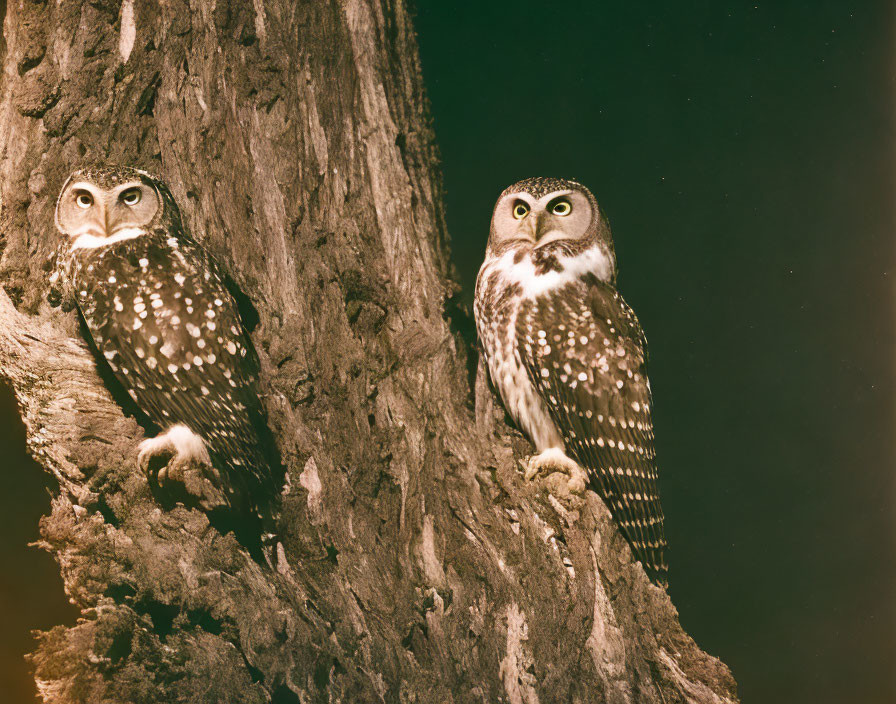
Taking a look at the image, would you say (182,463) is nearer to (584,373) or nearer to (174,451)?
(174,451)

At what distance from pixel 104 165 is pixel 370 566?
4.00 ft

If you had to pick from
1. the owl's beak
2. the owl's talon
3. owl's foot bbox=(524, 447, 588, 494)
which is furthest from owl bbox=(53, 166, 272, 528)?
the owl's beak

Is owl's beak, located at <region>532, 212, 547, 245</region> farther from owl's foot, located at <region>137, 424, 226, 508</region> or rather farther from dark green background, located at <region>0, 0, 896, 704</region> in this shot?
owl's foot, located at <region>137, 424, 226, 508</region>

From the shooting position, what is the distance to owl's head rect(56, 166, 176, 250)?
5.47 ft

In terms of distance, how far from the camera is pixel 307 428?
177cm

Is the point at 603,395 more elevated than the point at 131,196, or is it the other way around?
the point at 131,196

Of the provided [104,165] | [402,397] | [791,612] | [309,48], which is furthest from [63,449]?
[791,612]

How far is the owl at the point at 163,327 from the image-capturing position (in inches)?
65.6

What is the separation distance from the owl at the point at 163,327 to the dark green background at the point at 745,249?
0.73 meters

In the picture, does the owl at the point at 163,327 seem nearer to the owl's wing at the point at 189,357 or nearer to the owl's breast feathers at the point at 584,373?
the owl's wing at the point at 189,357

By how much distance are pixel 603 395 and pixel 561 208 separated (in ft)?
1.75

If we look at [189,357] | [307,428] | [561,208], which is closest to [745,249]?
[561,208]

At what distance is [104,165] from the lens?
168cm

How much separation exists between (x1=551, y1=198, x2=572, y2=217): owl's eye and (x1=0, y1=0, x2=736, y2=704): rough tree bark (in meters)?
0.36
